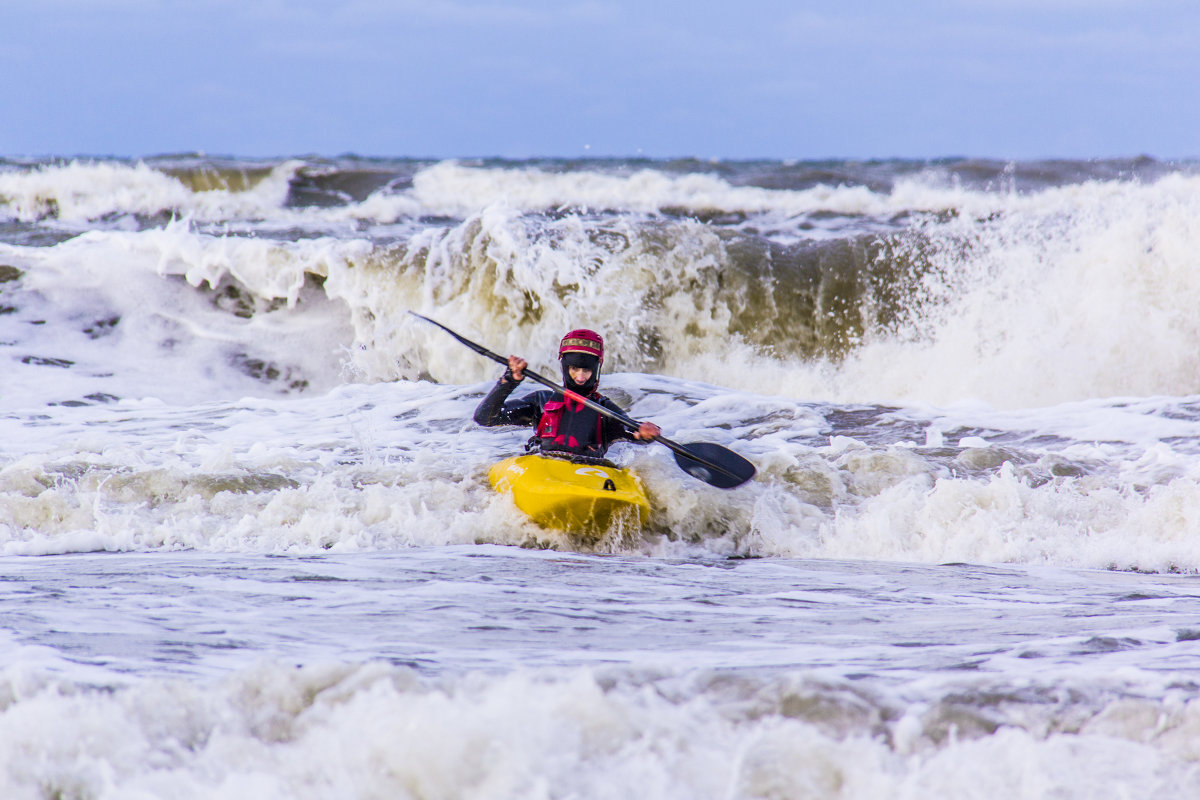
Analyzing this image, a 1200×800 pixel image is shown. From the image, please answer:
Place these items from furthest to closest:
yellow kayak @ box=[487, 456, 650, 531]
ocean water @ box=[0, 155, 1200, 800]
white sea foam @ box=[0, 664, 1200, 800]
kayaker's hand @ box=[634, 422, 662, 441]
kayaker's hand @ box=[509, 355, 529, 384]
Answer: kayaker's hand @ box=[509, 355, 529, 384], kayaker's hand @ box=[634, 422, 662, 441], yellow kayak @ box=[487, 456, 650, 531], ocean water @ box=[0, 155, 1200, 800], white sea foam @ box=[0, 664, 1200, 800]

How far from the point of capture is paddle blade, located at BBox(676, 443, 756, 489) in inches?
235

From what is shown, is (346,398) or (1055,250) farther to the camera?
(1055,250)

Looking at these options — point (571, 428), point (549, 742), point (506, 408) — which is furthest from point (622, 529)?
point (549, 742)

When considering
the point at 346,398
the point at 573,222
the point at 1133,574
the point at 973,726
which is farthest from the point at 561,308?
the point at 973,726

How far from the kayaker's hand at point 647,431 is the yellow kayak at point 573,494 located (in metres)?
0.33

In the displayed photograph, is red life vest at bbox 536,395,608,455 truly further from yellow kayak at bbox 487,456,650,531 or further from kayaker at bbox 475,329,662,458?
yellow kayak at bbox 487,456,650,531

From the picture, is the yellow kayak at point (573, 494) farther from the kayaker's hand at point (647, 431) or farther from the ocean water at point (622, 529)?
the kayaker's hand at point (647, 431)

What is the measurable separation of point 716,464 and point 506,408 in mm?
1409

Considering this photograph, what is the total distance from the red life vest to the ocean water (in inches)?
18.9

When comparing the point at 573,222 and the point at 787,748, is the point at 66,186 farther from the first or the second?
the point at 787,748

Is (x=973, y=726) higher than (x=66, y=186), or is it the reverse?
(x=66, y=186)

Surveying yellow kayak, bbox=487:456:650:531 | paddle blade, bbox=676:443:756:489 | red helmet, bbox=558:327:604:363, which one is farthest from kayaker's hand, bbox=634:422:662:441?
red helmet, bbox=558:327:604:363

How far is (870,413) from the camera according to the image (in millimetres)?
8141

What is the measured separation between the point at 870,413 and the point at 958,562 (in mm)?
3028
